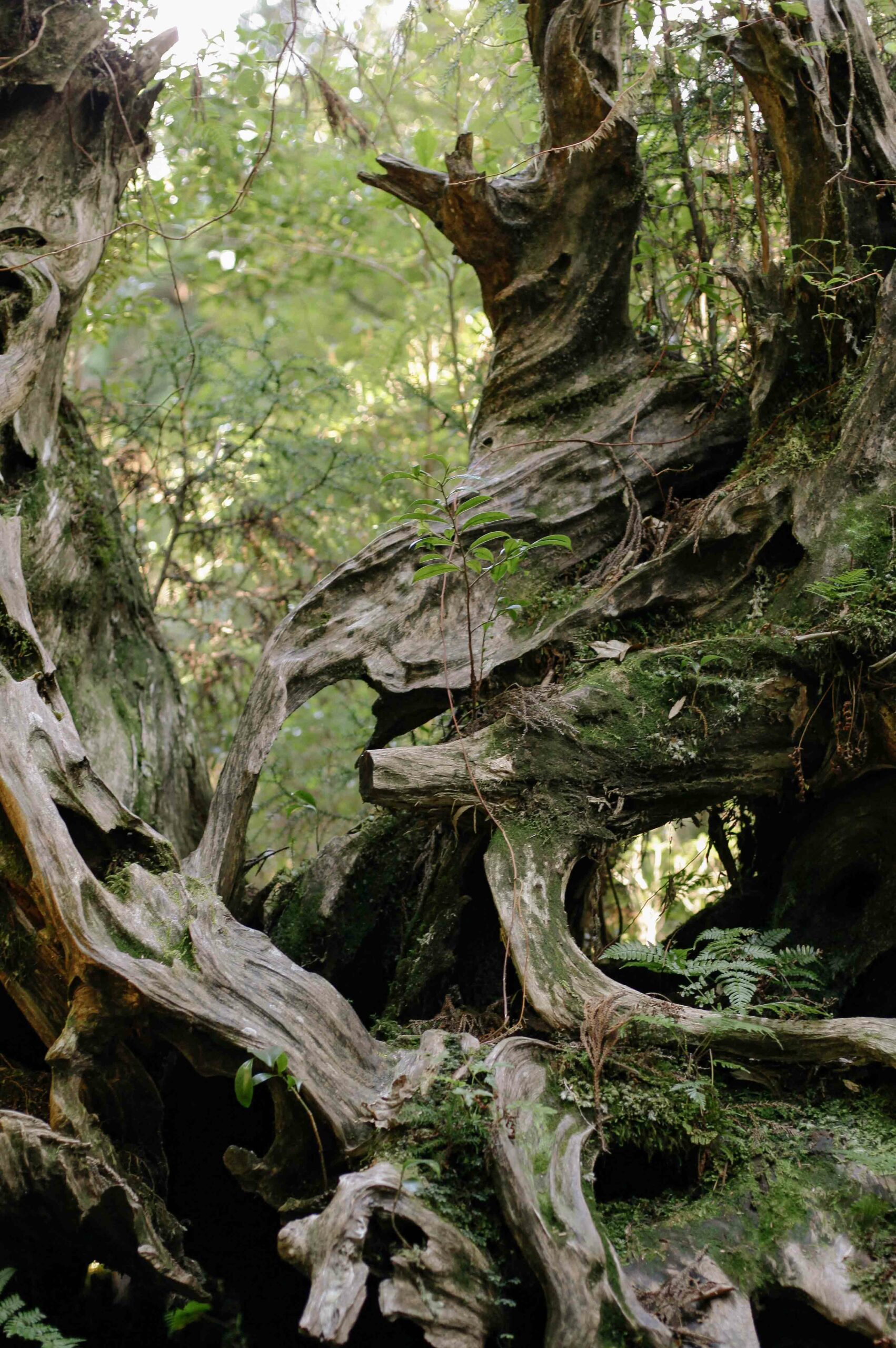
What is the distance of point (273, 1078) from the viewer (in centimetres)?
292

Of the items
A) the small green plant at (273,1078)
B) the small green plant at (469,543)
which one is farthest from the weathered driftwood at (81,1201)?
the small green plant at (469,543)

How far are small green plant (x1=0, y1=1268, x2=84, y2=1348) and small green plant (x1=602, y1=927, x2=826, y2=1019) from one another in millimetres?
1898

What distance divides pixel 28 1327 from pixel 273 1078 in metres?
0.87

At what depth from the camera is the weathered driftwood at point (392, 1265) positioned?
2359 millimetres

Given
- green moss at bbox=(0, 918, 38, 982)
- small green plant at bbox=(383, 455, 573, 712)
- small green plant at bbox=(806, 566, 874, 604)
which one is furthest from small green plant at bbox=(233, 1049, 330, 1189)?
small green plant at bbox=(806, 566, 874, 604)

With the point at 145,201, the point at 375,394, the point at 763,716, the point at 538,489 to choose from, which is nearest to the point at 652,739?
the point at 763,716

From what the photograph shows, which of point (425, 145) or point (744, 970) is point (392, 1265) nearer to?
point (744, 970)

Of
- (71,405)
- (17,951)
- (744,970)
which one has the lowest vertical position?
(744,970)

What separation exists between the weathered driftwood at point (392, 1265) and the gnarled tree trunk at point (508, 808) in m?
0.01

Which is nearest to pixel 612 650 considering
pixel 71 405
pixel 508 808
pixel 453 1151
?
pixel 508 808

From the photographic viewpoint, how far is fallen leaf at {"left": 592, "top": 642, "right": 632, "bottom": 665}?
4102 mm

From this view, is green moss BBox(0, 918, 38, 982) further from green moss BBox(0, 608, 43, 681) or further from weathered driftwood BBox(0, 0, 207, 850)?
weathered driftwood BBox(0, 0, 207, 850)

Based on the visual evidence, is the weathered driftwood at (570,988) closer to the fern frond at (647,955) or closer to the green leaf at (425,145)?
the fern frond at (647,955)

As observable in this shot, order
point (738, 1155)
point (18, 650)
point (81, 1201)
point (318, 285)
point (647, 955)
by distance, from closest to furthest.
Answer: point (81, 1201), point (738, 1155), point (647, 955), point (18, 650), point (318, 285)
